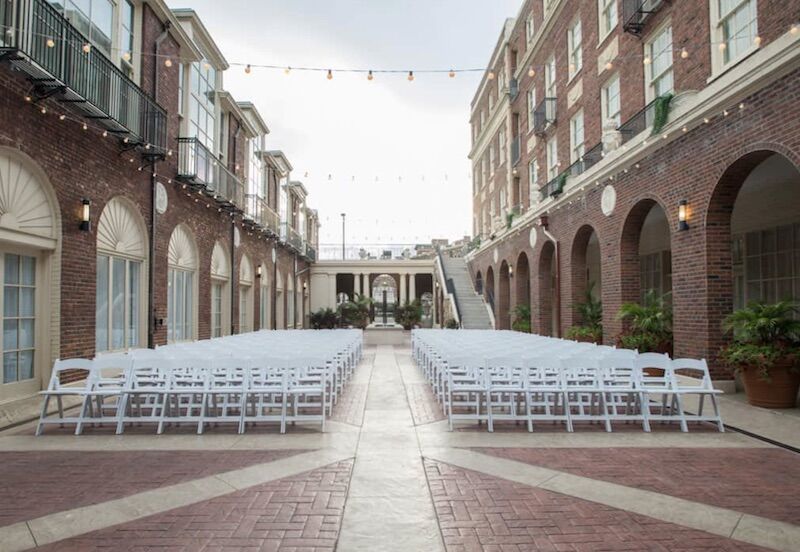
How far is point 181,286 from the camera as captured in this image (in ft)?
46.6

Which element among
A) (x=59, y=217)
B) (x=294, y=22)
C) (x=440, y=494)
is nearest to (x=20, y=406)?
(x=59, y=217)

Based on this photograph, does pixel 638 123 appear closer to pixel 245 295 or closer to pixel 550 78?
pixel 550 78

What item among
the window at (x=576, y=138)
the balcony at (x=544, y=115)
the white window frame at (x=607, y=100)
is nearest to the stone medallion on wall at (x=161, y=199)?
the white window frame at (x=607, y=100)

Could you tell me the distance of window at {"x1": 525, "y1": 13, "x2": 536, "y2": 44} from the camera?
2094cm

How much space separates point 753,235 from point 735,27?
5.09 meters

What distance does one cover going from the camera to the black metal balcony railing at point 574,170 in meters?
13.8

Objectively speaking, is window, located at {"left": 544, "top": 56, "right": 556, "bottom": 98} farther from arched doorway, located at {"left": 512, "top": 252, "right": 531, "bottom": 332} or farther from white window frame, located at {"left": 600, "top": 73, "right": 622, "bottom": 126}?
arched doorway, located at {"left": 512, "top": 252, "right": 531, "bottom": 332}

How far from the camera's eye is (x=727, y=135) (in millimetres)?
8172

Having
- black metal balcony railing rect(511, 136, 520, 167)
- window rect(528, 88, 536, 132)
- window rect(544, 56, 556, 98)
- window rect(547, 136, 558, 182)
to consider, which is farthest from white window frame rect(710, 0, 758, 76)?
black metal balcony railing rect(511, 136, 520, 167)

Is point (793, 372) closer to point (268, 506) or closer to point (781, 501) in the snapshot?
point (781, 501)

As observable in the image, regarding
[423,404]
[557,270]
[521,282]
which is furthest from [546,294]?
[423,404]

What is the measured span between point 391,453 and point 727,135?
661 cm

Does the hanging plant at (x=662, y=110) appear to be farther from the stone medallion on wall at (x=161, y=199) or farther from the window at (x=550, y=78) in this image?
the stone medallion on wall at (x=161, y=199)

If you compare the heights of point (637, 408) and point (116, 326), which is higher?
point (116, 326)
